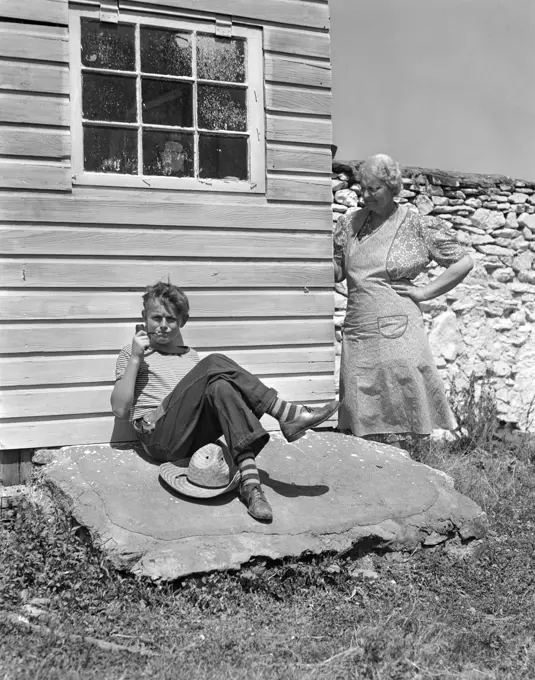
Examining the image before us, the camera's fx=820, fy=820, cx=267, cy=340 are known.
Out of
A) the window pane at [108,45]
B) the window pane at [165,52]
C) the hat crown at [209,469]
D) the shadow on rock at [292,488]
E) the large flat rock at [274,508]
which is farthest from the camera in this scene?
the window pane at [165,52]

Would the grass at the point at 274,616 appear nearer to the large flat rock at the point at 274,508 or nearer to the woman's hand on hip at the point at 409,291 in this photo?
the large flat rock at the point at 274,508

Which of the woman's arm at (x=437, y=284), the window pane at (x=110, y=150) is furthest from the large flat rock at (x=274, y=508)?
the window pane at (x=110, y=150)

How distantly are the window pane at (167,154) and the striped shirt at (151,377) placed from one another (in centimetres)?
123

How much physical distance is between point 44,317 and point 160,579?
189 cm

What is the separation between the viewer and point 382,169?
526 cm

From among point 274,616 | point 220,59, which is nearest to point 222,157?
point 220,59

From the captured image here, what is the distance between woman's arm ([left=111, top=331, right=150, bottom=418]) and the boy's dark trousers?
0.57 ft

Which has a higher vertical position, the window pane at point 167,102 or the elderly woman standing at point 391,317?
the window pane at point 167,102

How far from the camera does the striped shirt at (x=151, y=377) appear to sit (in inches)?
187

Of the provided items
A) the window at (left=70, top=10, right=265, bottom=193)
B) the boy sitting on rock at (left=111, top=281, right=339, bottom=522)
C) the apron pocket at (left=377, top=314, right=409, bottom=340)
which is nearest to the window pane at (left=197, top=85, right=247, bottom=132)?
the window at (left=70, top=10, right=265, bottom=193)

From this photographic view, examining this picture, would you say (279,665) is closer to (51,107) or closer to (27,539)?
(27,539)

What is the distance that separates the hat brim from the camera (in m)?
4.38

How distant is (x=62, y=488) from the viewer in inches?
175

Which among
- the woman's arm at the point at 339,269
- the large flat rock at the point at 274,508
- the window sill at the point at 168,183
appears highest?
the window sill at the point at 168,183
